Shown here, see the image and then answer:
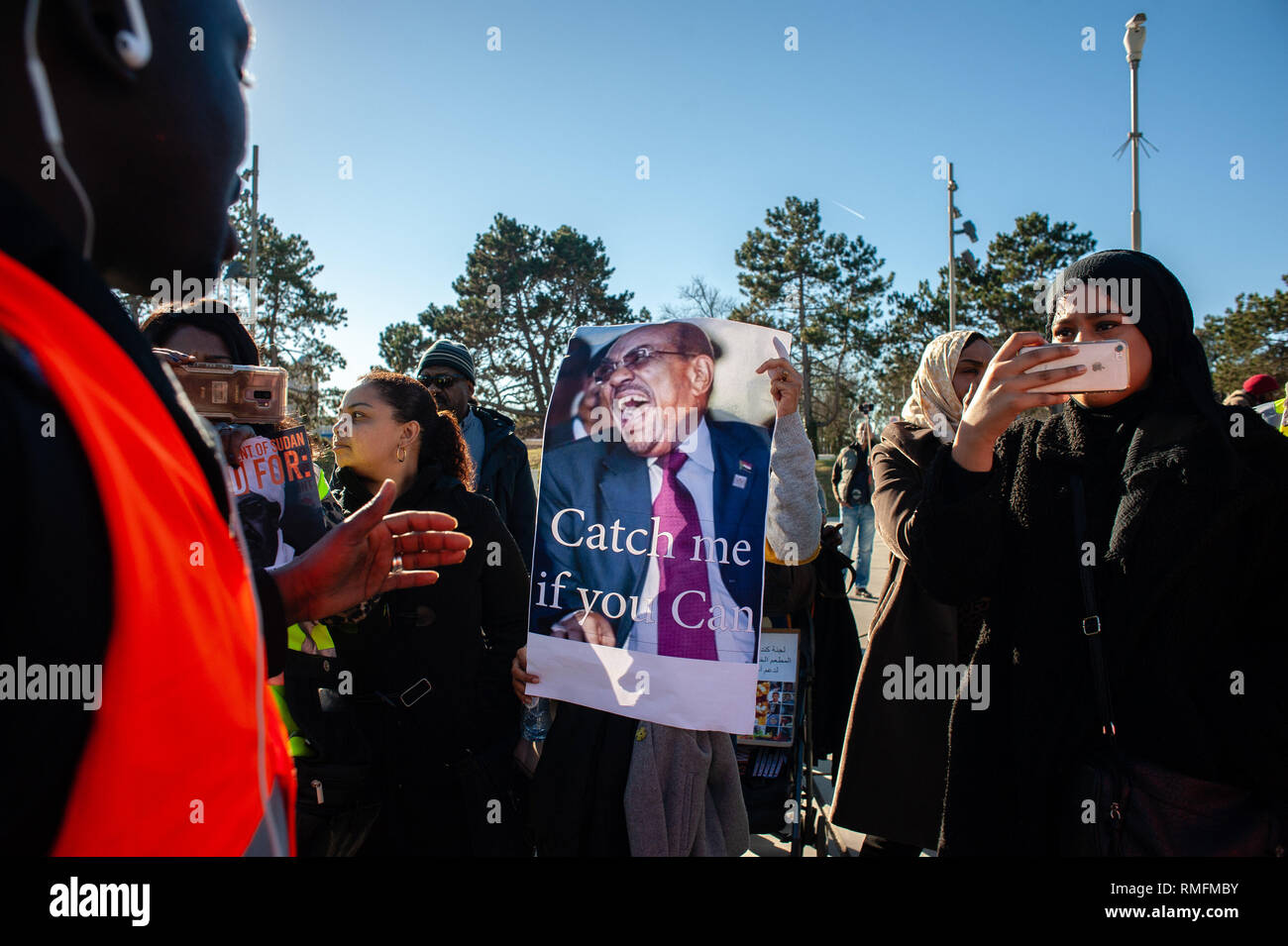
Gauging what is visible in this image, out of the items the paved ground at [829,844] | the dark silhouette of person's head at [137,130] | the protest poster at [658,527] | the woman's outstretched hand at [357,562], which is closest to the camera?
the dark silhouette of person's head at [137,130]

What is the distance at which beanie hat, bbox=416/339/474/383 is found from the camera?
4.44m

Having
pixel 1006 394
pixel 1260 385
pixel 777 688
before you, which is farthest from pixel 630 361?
pixel 1260 385

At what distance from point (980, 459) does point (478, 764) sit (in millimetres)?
1731

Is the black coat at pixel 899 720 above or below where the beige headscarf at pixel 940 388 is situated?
below

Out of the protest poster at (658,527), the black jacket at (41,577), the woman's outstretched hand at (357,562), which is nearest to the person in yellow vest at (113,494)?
the black jacket at (41,577)

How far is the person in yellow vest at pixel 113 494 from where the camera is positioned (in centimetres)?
58

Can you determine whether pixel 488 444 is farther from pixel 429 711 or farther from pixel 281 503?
pixel 429 711

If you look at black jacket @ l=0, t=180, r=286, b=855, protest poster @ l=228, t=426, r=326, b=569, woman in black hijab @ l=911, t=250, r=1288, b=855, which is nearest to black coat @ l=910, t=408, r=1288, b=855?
woman in black hijab @ l=911, t=250, r=1288, b=855

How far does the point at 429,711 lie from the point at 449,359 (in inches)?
105

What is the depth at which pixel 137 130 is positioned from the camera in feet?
2.63

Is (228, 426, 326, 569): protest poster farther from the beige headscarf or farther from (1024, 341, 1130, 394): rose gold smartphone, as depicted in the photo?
(1024, 341, 1130, 394): rose gold smartphone

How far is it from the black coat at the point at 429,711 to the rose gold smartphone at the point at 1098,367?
5.89 feet

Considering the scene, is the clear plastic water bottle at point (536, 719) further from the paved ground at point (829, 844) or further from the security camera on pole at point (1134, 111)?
the security camera on pole at point (1134, 111)
